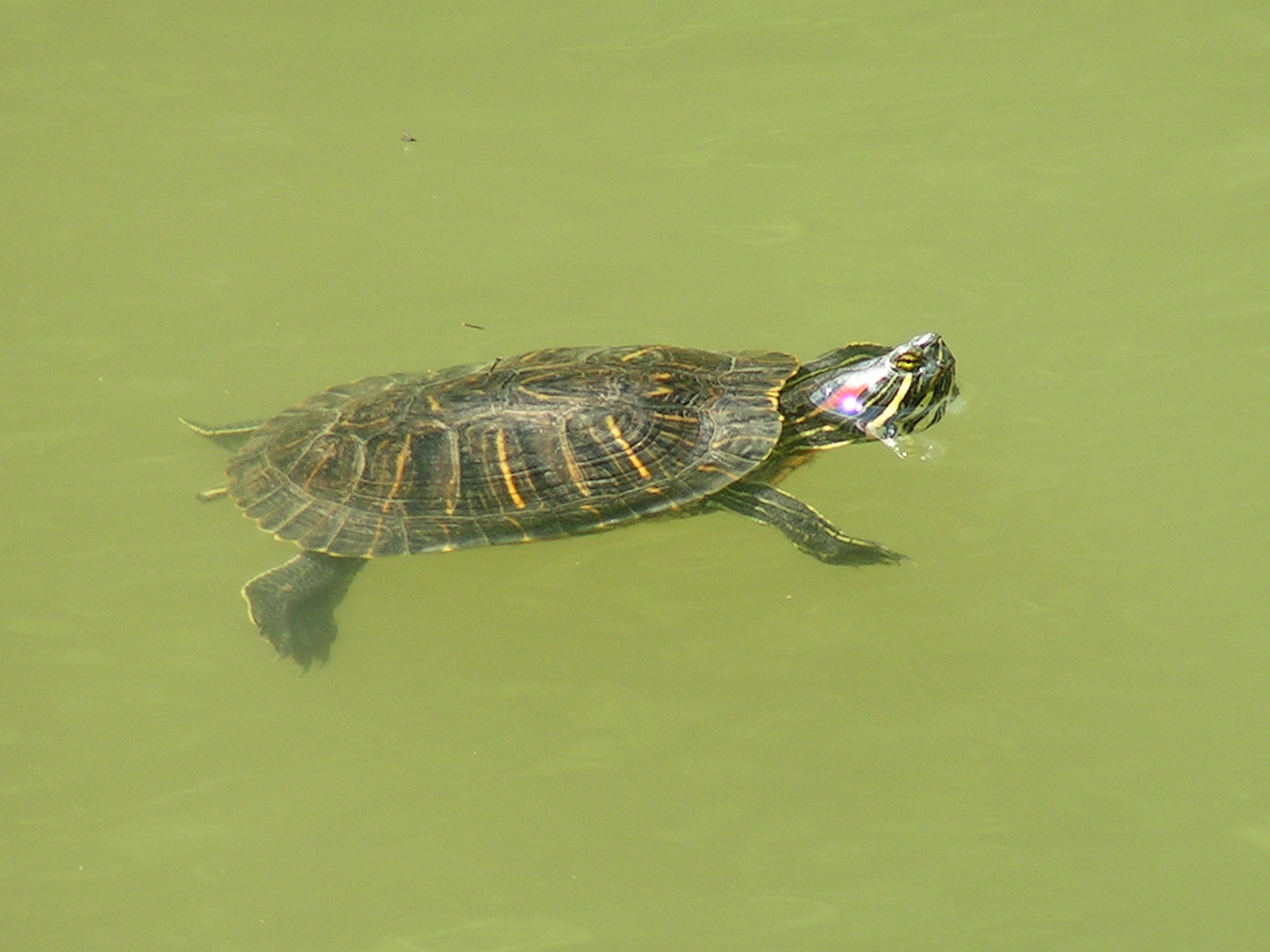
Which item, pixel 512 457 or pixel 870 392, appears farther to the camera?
pixel 870 392

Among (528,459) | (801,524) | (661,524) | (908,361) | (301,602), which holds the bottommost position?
(301,602)

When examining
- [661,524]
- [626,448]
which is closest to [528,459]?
[626,448]

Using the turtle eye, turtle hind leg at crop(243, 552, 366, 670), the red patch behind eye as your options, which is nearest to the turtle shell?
turtle hind leg at crop(243, 552, 366, 670)

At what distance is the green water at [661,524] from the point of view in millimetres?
4758

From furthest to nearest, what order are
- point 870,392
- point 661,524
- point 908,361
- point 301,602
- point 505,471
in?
point 661,524 → point 870,392 → point 908,361 → point 301,602 → point 505,471

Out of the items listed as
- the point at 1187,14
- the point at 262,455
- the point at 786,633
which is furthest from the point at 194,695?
the point at 1187,14

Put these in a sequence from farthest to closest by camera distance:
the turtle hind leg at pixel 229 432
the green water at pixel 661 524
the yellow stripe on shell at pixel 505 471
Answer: the turtle hind leg at pixel 229 432 → the yellow stripe on shell at pixel 505 471 → the green water at pixel 661 524

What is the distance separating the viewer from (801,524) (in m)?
5.30

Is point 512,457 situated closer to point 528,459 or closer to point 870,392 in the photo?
point 528,459

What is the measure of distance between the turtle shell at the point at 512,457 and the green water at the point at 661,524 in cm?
59

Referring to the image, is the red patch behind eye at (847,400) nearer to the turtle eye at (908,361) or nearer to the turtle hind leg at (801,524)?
the turtle eye at (908,361)

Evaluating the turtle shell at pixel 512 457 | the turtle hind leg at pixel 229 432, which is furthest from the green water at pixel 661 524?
the turtle shell at pixel 512 457

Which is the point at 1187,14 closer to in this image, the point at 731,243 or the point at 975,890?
the point at 731,243

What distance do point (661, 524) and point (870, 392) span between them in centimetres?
119
